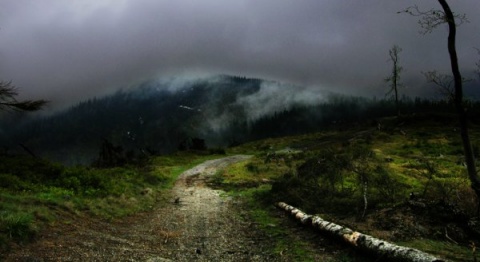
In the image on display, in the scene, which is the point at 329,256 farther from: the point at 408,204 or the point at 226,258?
the point at 408,204

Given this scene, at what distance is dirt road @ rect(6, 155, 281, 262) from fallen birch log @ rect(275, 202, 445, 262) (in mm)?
1985

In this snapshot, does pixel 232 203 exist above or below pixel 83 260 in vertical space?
below

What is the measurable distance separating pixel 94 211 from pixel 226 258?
293 inches

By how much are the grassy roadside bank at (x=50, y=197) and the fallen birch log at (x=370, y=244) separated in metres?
8.67

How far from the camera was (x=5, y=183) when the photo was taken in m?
17.0

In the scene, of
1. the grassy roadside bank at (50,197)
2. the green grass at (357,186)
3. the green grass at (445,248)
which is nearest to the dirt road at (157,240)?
the grassy roadside bank at (50,197)

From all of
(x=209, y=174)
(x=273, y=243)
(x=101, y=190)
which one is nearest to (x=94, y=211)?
(x=101, y=190)

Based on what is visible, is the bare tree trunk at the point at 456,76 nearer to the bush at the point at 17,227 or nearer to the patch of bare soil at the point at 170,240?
the patch of bare soil at the point at 170,240

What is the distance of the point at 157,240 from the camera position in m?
13.1

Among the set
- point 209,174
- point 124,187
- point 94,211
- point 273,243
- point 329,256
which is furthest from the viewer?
point 209,174

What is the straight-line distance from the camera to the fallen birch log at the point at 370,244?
29.4ft

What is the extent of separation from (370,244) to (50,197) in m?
12.4

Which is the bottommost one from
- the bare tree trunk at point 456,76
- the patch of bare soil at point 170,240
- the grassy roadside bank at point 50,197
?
the patch of bare soil at point 170,240

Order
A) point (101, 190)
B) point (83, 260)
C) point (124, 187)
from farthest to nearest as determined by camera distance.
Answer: point (124, 187) → point (101, 190) → point (83, 260)
